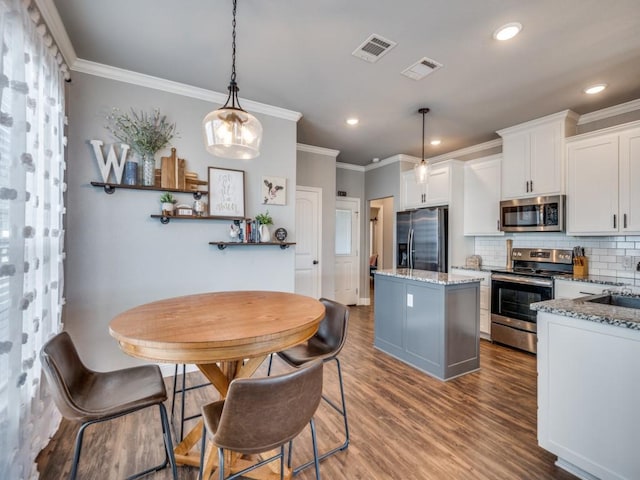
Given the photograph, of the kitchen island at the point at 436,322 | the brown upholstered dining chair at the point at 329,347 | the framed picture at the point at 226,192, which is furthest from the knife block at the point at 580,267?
the framed picture at the point at 226,192

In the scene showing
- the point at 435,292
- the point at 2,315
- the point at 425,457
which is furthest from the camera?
the point at 435,292

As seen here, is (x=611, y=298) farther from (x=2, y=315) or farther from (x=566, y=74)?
(x=2, y=315)

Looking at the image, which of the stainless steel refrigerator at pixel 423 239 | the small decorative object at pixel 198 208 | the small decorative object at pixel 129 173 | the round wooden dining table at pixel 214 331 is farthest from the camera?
the stainless steel refrigerator at pixel 423 239

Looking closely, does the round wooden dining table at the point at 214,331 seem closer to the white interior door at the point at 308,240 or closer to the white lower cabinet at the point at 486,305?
the white interior door at the point at 308,240

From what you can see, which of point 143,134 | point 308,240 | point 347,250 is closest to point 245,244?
point 143,134

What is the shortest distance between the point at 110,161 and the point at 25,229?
1303mm

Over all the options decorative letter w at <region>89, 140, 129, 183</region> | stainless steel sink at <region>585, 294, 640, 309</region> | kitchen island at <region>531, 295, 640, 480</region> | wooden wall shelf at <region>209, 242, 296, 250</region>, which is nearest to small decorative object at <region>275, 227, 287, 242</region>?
wooden wall shelf at <region>209, 242, 296, 250</region>

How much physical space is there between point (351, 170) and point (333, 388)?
169 inches

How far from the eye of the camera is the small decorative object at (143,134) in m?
2.68

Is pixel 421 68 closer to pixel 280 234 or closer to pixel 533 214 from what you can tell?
pixel 280 234

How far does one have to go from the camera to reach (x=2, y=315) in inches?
53.9

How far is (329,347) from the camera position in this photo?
2.06m

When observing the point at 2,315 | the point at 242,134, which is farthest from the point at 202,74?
the point at 2,315

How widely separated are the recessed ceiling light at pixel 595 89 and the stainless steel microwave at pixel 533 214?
1088 millimetres
